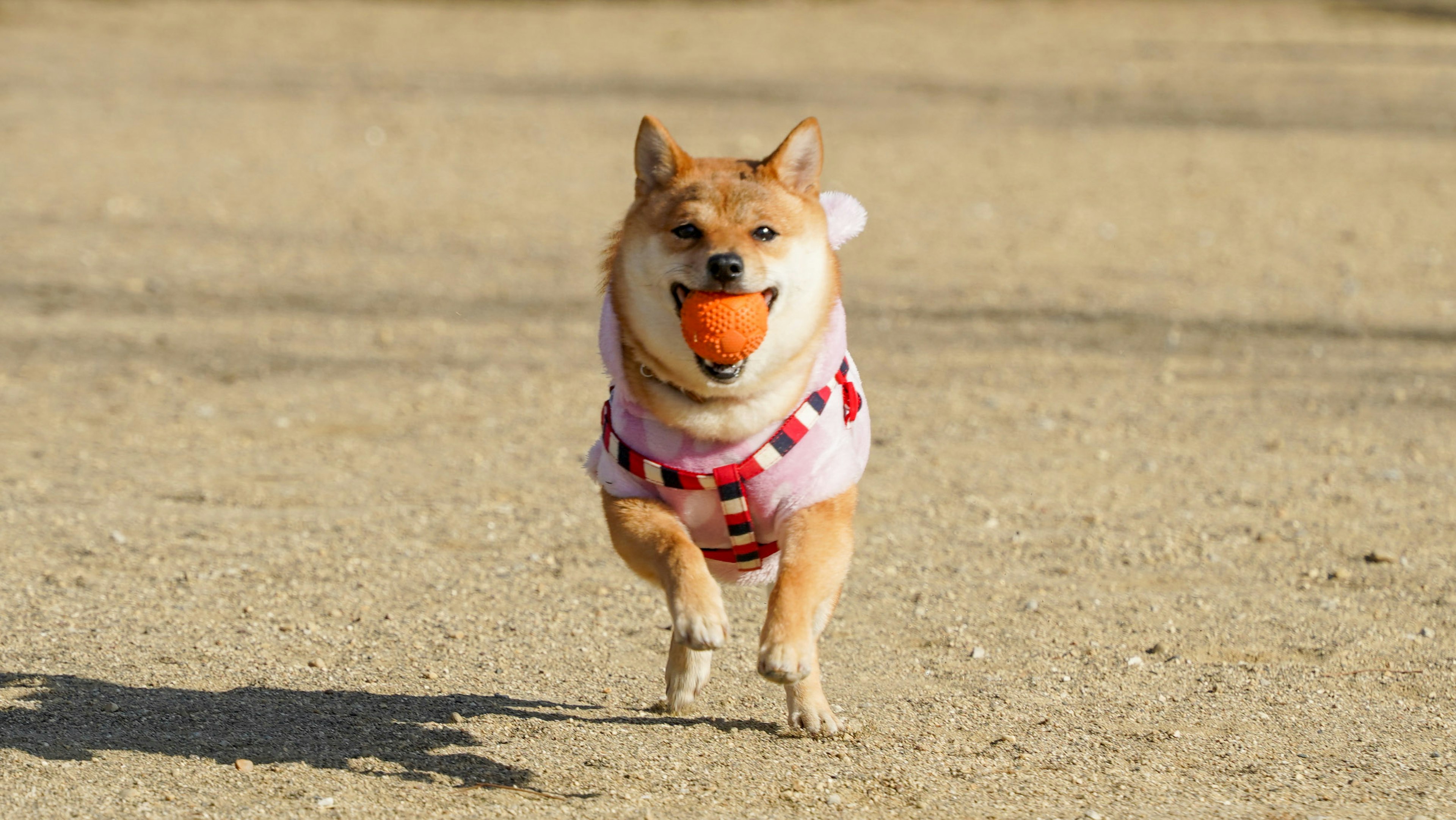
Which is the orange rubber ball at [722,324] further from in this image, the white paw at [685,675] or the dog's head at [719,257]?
the white paw at [685,675]

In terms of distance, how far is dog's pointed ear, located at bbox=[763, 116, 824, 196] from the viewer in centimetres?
372

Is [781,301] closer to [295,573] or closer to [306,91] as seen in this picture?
[295,573]

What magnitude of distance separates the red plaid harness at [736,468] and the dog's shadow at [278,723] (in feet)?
2.31

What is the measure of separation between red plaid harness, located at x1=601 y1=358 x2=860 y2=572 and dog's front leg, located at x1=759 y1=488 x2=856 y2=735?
0.11m

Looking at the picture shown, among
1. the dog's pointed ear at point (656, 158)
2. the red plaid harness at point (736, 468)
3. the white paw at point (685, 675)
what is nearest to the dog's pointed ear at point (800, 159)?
the dog's pointed ear at point (656, 158)

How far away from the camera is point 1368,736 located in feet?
13.1

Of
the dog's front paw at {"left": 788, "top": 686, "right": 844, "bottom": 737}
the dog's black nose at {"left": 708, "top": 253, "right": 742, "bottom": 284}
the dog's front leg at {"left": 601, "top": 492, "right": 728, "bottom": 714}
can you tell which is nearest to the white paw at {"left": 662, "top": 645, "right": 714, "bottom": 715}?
the dog's front leg at {"left": 601, "top": 492, "right": 728, "bottom": 714}

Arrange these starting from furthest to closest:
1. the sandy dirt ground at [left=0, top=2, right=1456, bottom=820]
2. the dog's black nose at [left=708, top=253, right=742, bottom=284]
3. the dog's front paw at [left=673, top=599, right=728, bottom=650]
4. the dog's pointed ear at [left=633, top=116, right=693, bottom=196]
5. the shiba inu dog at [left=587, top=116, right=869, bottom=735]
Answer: the sandy dirt ground at [left=0, top=2, right=1456, bottom=820]
the dog's pointed ear at [left=633, top=116, right=693, bottom=196]
the shiba inu dog at [left=587, top=116, right=869, bottom=735]
the dog's black nose at [left=708, top=253, right=742, bottom=284]
the dog's front paw at [left=673, top=599, right=728, bottom=650]

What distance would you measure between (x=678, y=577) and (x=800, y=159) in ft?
3.49

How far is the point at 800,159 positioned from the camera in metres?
3.78

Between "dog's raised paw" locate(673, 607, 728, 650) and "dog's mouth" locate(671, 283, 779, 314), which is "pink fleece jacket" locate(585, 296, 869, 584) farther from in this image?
"dog's raised paw" locate(673, 607, 728, 650)

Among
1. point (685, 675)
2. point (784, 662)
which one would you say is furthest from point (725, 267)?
point (685, 675)

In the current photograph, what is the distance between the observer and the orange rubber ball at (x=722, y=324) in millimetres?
3408

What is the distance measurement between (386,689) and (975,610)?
1.81 m
